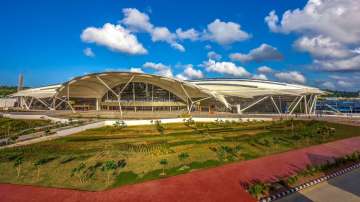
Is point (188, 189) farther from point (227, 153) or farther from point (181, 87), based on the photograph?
point (181, 87)

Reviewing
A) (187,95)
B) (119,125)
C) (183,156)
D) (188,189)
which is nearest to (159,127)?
(119,125)

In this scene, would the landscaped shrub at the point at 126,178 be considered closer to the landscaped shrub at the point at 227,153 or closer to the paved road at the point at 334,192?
the landscaped shrub at the point at 227,153

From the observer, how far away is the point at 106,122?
45031 millimetres

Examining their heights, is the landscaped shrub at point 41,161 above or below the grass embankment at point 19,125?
below

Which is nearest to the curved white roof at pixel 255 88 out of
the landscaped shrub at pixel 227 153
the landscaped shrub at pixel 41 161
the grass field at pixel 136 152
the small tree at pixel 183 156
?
the grass field at pixel 136 152

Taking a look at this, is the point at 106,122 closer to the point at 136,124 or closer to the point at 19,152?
the point at 136,124

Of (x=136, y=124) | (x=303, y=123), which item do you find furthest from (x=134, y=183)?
(x=303, y=123)

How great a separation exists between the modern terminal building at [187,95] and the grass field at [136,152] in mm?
21932

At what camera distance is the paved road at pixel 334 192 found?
1733cm

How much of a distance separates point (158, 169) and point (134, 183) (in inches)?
131

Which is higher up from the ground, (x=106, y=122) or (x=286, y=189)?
(x=106, y=122)

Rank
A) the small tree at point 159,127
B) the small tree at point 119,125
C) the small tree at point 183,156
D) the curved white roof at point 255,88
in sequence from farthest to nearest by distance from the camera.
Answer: the curved white roof at point 255,88 → the small tree at point 119,125 → the small tree at point 159,127 → the small tree at point 183,156

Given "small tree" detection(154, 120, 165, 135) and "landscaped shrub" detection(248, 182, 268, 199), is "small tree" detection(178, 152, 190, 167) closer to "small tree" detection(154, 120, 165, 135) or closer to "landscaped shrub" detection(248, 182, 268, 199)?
"landscaped shrub" detection(248, 182, 268, 199)

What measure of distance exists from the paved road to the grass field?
7787 mm
